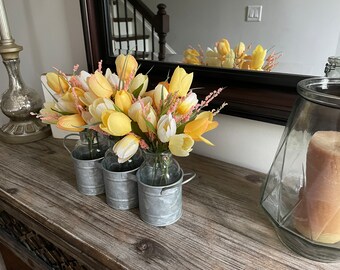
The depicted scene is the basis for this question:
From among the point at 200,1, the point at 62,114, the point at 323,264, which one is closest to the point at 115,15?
the point at 200,1

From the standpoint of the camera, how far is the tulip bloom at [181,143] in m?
Answer: 0.47

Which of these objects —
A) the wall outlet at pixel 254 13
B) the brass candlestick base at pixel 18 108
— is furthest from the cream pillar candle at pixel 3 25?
the wall outlet at pixel 254 13

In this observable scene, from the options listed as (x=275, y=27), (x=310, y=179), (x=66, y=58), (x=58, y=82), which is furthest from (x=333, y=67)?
(x=66, y=58)

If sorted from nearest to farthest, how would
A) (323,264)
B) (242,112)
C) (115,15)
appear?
(323,264), (242,112), (115,15)

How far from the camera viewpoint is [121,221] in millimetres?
578

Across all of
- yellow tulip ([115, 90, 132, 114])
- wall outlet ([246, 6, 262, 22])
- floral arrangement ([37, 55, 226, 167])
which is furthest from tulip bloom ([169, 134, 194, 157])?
wall outlet ([246, 6, 262, 22])

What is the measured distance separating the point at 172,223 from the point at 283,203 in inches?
8.6

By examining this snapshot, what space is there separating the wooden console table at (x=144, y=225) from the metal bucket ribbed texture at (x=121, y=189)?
0.02 meters

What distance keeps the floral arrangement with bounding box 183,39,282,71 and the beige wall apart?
0.15 m

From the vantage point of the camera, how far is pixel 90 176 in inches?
25.4

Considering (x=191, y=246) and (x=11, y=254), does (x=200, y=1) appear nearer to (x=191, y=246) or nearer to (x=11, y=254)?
(x=191, y=246)

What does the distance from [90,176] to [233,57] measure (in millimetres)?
431

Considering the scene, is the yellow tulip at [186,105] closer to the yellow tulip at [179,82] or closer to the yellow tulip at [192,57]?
the yellow tulip at [179,82]

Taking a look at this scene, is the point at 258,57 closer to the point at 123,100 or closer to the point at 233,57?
the point at 233,57
